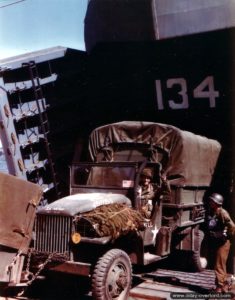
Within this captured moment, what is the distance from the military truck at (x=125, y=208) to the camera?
6578mm

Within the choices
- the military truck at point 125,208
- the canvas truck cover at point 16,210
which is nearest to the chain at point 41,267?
the military truck at point 125,208

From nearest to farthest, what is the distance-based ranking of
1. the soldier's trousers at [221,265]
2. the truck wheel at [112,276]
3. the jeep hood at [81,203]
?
the truck wheel at [112,276] < the jeep hood at [81,203] < the soldier's trousers at [221,265]

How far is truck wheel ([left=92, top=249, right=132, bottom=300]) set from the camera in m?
6.22

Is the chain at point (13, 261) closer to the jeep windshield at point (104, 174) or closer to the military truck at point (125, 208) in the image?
the military truck at point (125, 208)

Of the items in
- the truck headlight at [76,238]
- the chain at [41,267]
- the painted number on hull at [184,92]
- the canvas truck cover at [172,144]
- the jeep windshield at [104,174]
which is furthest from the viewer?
the painted number on hull at [184,92]

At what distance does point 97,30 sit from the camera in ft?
47.8

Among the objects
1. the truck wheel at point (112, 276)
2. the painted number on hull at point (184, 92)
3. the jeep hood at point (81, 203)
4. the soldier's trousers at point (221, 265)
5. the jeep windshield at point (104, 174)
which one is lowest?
the soldier's trousers at point (221, 265)

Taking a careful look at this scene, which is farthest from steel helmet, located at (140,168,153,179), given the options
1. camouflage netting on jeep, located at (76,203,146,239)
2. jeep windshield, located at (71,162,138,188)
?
camouflage netting on jeep, located at (76,203,146,239)

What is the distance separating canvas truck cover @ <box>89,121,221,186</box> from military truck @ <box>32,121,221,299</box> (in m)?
0.02

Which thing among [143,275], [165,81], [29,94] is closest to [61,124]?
[29,94]

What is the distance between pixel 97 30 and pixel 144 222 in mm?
9084

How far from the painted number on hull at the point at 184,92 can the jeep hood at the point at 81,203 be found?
22.4 feet

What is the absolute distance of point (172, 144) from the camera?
350 inches

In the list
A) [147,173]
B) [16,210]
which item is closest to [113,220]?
[16,210]
